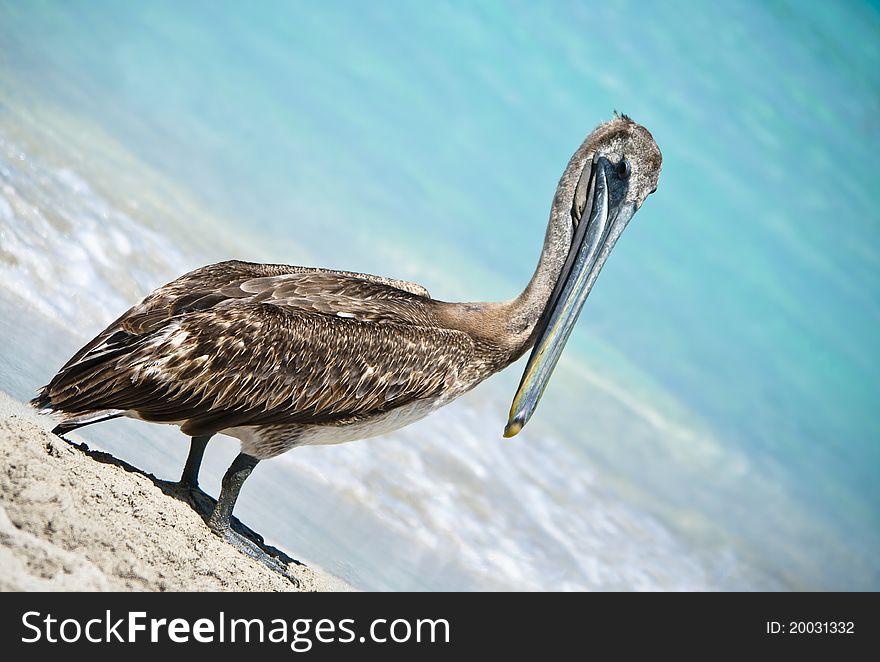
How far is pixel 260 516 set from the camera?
5.83 m

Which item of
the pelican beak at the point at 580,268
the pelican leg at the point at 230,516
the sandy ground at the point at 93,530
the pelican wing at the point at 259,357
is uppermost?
the pelican beak at the point at 580,268

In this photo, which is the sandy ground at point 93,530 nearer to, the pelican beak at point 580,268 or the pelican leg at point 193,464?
the pelican leg at point 193,464

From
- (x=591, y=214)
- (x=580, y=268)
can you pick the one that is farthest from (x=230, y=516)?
(x=591, y=214)

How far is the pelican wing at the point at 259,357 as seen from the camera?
4422mm

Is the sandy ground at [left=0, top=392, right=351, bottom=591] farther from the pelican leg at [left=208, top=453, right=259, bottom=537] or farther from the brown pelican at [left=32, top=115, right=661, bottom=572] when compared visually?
the brown pelican at [left=32, top=115, right=661, bottom=572]

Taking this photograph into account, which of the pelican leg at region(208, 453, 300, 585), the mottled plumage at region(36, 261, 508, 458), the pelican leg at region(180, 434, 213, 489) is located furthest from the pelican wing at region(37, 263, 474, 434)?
the pelican leg at region(180, 434, 213, 489)

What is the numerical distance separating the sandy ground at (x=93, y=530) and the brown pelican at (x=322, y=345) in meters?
0.20

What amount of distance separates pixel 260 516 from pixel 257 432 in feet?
4.20

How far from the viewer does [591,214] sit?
546cm

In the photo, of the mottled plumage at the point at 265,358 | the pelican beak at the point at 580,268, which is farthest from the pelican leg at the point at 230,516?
the pelican beak at the point at 580,268

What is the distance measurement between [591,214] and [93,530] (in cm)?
297

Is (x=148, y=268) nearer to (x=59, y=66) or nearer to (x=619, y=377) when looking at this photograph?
(x=59, y=66)

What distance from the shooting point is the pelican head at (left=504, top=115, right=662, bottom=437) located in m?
5.32
